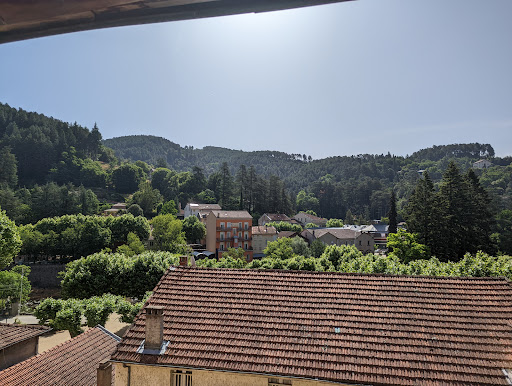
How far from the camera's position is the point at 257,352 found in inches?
374

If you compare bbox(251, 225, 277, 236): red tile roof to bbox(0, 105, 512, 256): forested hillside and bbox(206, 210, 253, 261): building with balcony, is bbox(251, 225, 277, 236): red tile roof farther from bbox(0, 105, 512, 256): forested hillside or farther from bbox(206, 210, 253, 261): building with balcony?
bbox(0, 105, 512, 256): forested hillside

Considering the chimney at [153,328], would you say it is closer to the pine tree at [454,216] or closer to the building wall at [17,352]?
the building wall at [17,352]

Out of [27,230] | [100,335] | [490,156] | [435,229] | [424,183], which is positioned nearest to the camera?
[100,335]

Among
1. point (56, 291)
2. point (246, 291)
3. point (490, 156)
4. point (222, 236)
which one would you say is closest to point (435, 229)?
point (222, 236)

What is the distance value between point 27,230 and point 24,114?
93.2 meters

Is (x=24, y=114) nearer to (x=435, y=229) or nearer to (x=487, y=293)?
(x=435, y=229)

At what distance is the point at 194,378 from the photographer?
9461 mm

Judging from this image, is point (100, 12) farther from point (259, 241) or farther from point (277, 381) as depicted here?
point (259, 241)

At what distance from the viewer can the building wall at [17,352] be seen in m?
15.5

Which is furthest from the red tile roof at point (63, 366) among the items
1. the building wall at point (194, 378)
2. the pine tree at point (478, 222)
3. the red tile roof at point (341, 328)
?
the pine tree at point (478, 222)

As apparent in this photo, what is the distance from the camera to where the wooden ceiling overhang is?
1.35m

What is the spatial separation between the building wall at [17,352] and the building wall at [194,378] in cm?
934

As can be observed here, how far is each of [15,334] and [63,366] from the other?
202 inches

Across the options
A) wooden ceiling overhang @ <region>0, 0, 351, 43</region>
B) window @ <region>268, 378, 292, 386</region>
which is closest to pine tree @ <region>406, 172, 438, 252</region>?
window @ <region>268, 378, 292, 386</region>
